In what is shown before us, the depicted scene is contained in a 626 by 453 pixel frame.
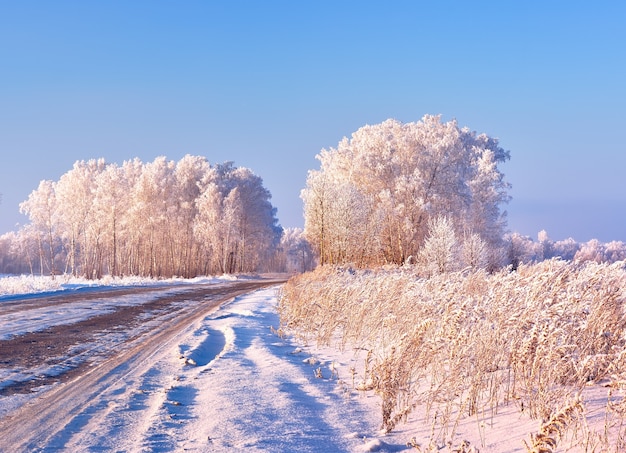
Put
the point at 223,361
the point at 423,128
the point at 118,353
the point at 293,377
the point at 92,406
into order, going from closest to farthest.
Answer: the point at 92,406 → the point at 293,377 → the point at 223,361 → the point at 118,353 → the point at 423,128

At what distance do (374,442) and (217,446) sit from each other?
4.30 ft

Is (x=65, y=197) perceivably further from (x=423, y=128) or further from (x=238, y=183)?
(x=423, y=128)

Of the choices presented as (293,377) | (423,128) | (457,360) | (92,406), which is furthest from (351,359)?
(423,128)

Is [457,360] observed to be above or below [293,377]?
above

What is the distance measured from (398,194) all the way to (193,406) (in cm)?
4180

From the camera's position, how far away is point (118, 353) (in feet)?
31.0

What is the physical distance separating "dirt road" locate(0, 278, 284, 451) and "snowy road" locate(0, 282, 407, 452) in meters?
0.02

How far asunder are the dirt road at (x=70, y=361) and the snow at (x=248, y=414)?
0.19m

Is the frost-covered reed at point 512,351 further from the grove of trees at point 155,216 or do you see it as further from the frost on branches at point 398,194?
the grove of trees at point 155,216

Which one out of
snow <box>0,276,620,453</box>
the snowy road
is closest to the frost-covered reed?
snow <box>0,276,620,453</box>

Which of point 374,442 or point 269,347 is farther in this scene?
→ point 269,347

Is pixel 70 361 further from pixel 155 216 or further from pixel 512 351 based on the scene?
pixel 155 216

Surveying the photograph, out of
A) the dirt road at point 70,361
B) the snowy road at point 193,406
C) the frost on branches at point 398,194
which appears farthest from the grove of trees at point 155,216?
the snowy road at point 193,406

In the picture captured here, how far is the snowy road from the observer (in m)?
4.74
